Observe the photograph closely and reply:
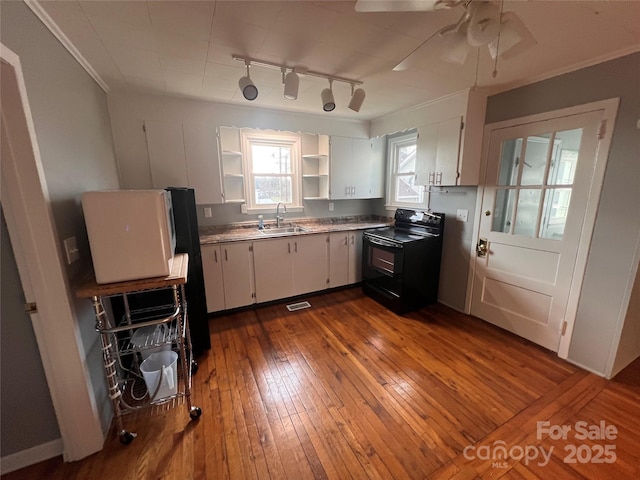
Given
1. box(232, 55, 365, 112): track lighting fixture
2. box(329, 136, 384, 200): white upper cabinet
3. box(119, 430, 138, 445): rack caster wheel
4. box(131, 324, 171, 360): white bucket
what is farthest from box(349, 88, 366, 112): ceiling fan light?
box(119, 430, 138, 445): rack caster wheel

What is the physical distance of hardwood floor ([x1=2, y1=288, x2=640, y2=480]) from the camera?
137 cm

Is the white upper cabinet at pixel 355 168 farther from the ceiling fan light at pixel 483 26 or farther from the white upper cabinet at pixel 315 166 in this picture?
the ceiling fan light at pixel 483 26

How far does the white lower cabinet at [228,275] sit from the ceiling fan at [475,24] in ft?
7.71

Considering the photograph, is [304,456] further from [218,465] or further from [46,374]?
[46,374]

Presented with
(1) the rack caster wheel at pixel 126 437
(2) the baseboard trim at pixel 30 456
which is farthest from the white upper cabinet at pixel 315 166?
(2) the baseboard trim at pixel 30 456

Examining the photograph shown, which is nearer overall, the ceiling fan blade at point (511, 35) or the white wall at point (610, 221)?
the ceiling fan blade at point (511, 35)

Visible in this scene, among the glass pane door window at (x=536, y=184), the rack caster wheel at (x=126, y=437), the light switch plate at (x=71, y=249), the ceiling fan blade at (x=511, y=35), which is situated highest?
the ceiling fan blade at (x=511, y=35)

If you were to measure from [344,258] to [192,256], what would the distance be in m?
1.96

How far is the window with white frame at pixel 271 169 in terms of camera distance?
3406 mm

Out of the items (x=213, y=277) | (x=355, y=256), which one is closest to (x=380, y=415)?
(x=213, y=277)

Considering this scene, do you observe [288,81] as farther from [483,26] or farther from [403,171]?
[403,171]

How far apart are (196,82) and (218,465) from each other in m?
2.84

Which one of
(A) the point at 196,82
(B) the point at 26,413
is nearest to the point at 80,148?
(A) the point at 196,82

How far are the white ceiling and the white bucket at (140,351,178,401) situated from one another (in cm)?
204
